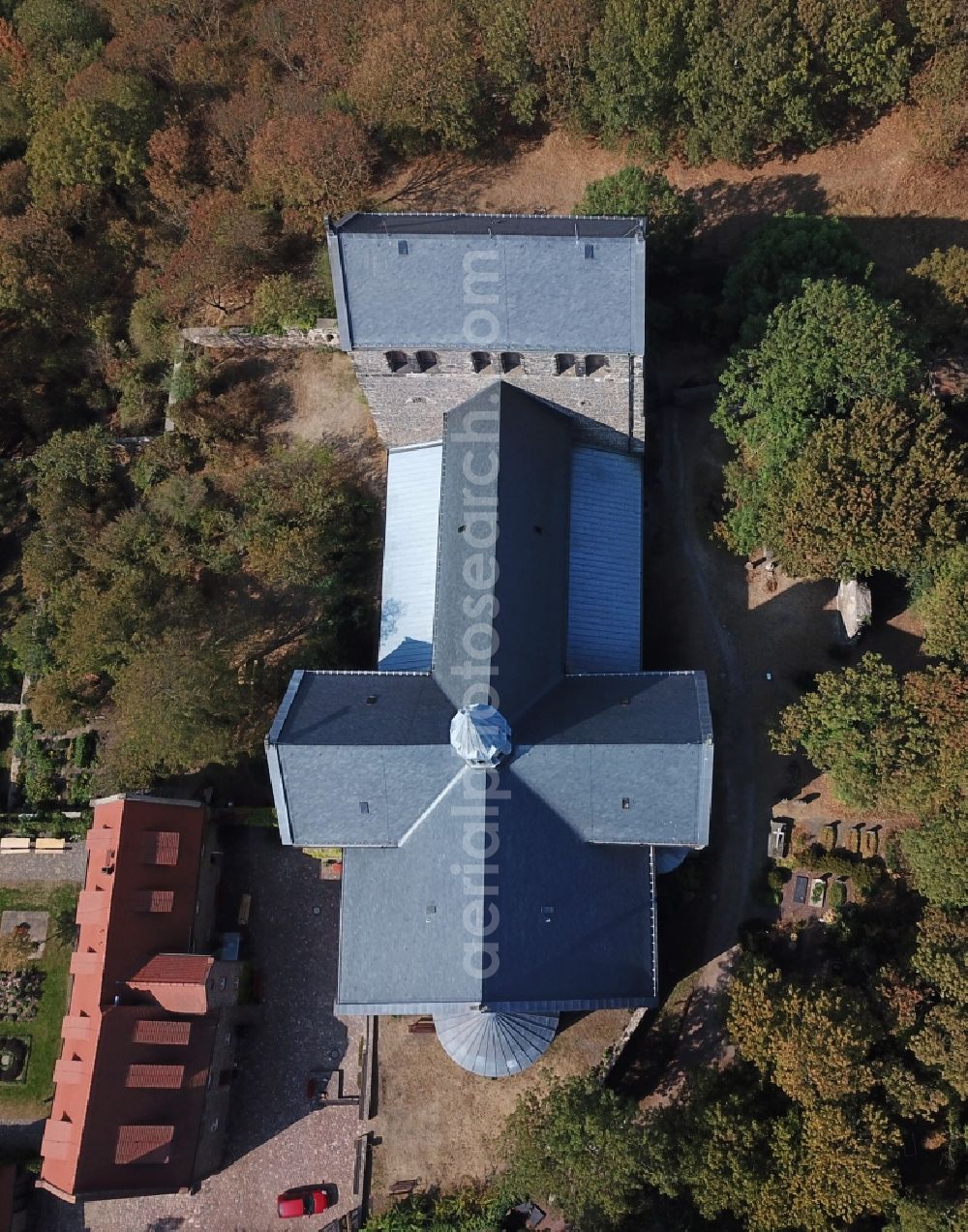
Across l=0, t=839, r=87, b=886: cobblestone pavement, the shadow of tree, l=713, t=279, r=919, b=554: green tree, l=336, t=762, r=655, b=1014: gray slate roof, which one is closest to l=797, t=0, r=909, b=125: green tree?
the shadow of tree

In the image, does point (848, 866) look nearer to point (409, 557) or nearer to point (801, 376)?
point (801, 376)

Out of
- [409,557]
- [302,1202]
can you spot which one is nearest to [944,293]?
[409,557]

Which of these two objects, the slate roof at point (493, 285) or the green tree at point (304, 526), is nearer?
the slate roof at point (493, 285)

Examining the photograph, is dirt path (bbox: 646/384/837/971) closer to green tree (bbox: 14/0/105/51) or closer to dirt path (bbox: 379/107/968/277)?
dirt path (bbox: 379/107/968/277)

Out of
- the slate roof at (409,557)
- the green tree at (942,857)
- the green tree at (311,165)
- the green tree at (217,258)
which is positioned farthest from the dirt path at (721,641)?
Result: the green tree at (217,258)

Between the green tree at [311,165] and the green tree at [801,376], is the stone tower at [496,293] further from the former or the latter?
the green tree at [311,165]

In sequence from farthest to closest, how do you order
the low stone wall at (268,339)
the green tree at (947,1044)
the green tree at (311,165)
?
the low stone wall at (268,339), the green tree at (311,165), the green tree at (947,1044)
